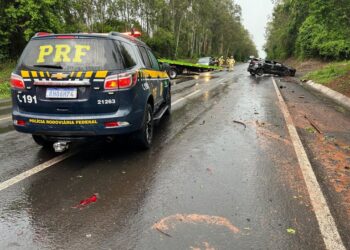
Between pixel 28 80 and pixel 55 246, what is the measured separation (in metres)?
2.86

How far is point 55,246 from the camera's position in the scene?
10.9 feet

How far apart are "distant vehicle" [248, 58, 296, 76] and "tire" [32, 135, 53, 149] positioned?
27.1 metres

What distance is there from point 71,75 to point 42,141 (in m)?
1.80

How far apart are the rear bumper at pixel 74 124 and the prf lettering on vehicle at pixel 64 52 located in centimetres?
83

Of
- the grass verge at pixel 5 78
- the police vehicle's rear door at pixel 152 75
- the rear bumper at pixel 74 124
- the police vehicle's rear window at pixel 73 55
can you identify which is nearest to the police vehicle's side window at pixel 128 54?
the police vehicle's rear window at pixel 73 55

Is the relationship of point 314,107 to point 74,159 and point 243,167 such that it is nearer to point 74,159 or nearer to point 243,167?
point 243,167

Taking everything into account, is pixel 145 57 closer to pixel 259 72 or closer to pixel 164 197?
pixel 164 197

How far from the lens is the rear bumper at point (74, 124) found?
5277 millimetres

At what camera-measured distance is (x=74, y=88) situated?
17.2ft

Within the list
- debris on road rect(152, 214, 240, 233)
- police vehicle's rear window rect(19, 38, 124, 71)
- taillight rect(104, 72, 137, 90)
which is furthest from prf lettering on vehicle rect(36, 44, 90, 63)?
debris on road rect(152, 214, 240, 233)

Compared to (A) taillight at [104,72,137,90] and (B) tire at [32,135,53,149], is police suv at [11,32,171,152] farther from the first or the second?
(B) tire at [32,135,53,149]

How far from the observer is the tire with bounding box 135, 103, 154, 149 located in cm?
609

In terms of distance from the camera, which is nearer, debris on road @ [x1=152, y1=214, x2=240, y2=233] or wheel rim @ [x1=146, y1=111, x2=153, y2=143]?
debris on road @ [x1=152, y1=214, x2=240, y2=233]

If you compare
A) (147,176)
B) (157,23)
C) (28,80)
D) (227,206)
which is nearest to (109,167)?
(147,176)
